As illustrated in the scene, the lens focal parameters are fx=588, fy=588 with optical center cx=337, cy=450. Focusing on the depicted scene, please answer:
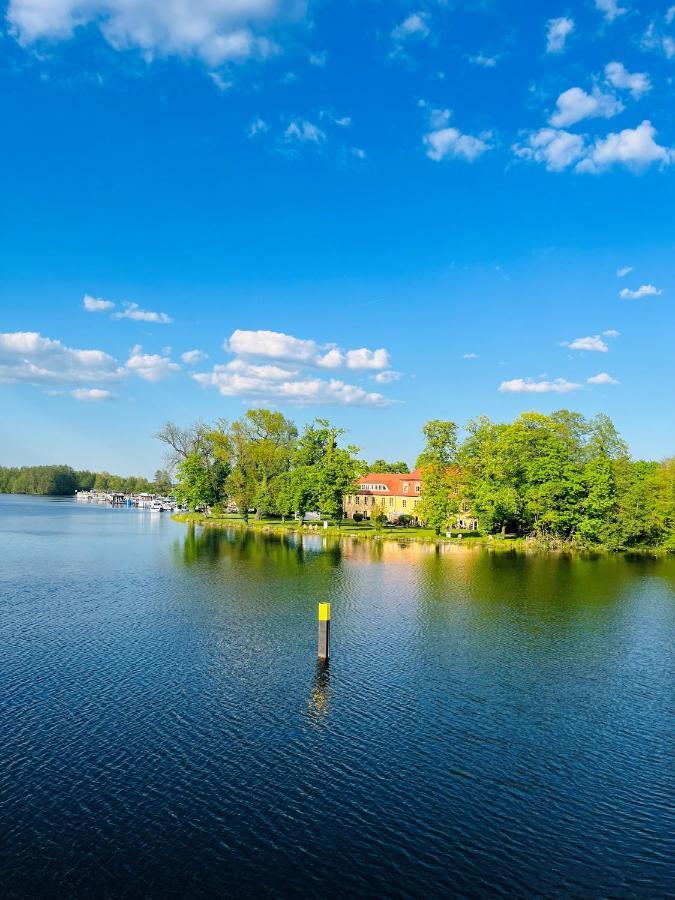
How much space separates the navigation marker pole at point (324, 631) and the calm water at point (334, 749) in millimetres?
733

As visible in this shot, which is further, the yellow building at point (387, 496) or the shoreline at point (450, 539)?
the yellow building at point (387, 496)

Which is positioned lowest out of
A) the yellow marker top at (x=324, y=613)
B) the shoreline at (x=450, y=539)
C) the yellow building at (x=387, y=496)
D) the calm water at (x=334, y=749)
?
the calm water at (x=334, y=749)

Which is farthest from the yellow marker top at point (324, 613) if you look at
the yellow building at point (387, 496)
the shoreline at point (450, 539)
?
the yellow building at point (387, 496)

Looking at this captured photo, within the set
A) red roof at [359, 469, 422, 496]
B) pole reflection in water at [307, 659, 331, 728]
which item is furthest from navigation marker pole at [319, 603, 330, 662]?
red roof at [359, 469, 422, 496]

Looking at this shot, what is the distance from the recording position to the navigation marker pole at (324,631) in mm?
29875

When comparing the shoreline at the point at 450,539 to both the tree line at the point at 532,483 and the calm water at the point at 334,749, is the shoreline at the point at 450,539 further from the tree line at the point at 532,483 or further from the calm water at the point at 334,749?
the calm water at the point at 334,749

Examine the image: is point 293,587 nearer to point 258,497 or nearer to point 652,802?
point 652,802

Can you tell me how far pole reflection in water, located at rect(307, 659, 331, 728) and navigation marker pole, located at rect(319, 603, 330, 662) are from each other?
46 cm

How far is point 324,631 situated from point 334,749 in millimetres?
9971

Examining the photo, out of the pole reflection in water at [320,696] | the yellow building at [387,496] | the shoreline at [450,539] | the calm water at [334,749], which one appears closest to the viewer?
the calm water at [334,749]

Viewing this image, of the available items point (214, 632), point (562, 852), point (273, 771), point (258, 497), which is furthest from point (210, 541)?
point (562, 852)

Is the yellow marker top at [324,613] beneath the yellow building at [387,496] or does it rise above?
beneath

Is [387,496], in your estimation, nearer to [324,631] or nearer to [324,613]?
[324,631]

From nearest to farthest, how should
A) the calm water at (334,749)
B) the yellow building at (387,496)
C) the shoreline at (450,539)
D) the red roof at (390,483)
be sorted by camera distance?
1. the calm water at (334,749)
2. the shoreline at (450,539)
3. the yellow building at (387,496)
4. the red roof at (390,483)
